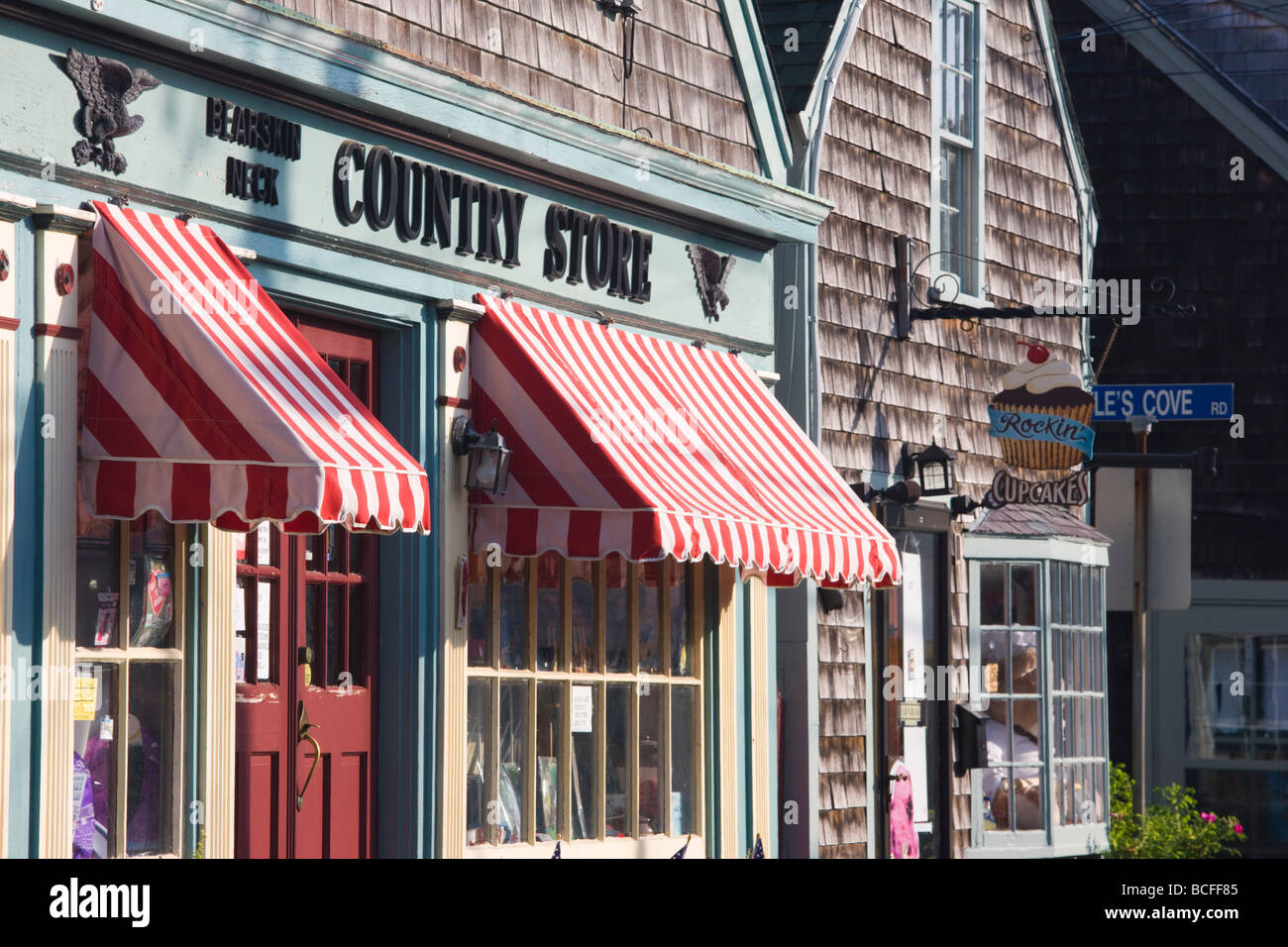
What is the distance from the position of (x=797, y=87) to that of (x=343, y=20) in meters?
4.60

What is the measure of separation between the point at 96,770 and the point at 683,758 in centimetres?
367

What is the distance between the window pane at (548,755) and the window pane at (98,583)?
2.46 meters

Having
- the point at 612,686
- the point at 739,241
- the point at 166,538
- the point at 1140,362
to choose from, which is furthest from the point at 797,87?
the point at 1140,362

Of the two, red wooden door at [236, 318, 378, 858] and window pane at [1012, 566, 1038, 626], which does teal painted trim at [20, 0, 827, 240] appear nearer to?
red wooden door at [236, 318, 378, 858]

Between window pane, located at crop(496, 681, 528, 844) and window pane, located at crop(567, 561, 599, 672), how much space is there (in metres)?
0.38

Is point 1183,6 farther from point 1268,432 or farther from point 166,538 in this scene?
point 166,538

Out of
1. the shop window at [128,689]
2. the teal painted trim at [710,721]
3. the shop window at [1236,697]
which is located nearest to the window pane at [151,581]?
the shop window at [128,689]

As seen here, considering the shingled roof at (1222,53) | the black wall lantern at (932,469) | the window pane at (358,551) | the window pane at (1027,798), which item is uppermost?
the shingled roof at (1222,53)

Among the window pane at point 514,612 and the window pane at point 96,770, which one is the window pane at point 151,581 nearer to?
the window pane at point 96,770

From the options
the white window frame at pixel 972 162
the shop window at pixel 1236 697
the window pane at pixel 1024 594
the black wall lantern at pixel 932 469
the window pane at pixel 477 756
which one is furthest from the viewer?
the shop window at pixel 1236 697

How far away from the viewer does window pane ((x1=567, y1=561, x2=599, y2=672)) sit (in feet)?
29.0

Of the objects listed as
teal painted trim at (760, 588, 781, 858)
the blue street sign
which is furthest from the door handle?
the blue street sign

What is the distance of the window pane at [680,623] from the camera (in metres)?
9.52

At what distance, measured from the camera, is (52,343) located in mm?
6293
